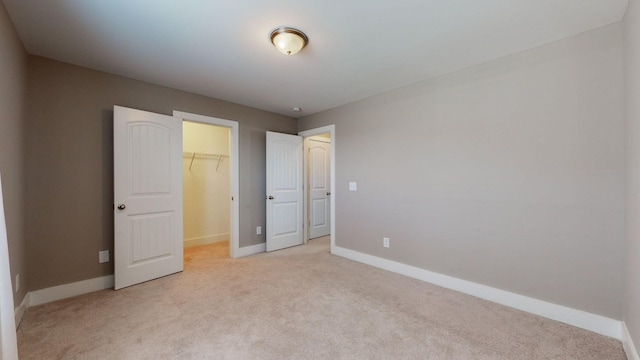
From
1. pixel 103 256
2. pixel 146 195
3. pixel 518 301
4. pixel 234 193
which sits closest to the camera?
pixel 518 301

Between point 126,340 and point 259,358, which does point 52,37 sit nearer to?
point 126,340

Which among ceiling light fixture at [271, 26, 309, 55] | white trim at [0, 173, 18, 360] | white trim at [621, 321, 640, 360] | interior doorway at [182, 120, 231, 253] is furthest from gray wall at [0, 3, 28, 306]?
white trim at [621, 321, 640, 360]

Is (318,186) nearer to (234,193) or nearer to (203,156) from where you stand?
(234,193)

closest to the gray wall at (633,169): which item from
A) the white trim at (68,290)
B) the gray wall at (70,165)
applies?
the gray wall at (70,165)

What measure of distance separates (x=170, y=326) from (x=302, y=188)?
9.52ft

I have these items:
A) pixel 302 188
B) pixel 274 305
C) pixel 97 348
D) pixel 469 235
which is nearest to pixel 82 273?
pixel 97 348

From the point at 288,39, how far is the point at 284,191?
8.69 feet

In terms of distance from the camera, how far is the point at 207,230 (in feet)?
15.5

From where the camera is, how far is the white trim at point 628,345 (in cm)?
158

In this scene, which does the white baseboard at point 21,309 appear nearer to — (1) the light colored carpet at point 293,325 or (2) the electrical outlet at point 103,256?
(1) the light colored carpet at point 293,325

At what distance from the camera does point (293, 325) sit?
6.66ft

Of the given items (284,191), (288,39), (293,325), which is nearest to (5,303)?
(293,325)

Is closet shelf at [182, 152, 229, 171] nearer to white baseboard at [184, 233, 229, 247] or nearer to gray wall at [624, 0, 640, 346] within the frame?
white baseboard at [184, 233, 229, 247]

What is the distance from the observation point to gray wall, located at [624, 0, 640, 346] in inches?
60.8
